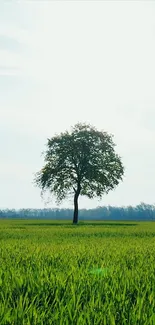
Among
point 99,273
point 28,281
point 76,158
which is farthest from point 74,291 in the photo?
point 76,158

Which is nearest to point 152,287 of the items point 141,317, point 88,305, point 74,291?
point 74,291

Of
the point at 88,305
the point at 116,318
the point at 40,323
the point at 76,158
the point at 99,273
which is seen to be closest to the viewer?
the point at 40,323

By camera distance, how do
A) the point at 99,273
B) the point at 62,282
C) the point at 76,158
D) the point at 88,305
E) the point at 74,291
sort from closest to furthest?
the point at 88,305 < the point at 74,291 < the point at 62,282 < the point at 99,273 < the point at 76,158

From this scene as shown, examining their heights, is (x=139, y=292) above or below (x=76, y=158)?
below

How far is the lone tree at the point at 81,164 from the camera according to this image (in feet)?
225

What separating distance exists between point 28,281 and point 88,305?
4.69 ft

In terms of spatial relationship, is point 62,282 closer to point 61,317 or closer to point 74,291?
point 74,291

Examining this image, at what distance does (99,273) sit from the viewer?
6445 mm

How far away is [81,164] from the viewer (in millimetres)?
69312

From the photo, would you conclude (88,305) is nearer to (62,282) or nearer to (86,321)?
(86,321)

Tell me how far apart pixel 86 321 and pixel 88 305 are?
1.70 ft

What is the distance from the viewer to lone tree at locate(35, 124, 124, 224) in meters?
68.4

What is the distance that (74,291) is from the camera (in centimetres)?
482

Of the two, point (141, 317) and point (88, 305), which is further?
point (88, 305)
